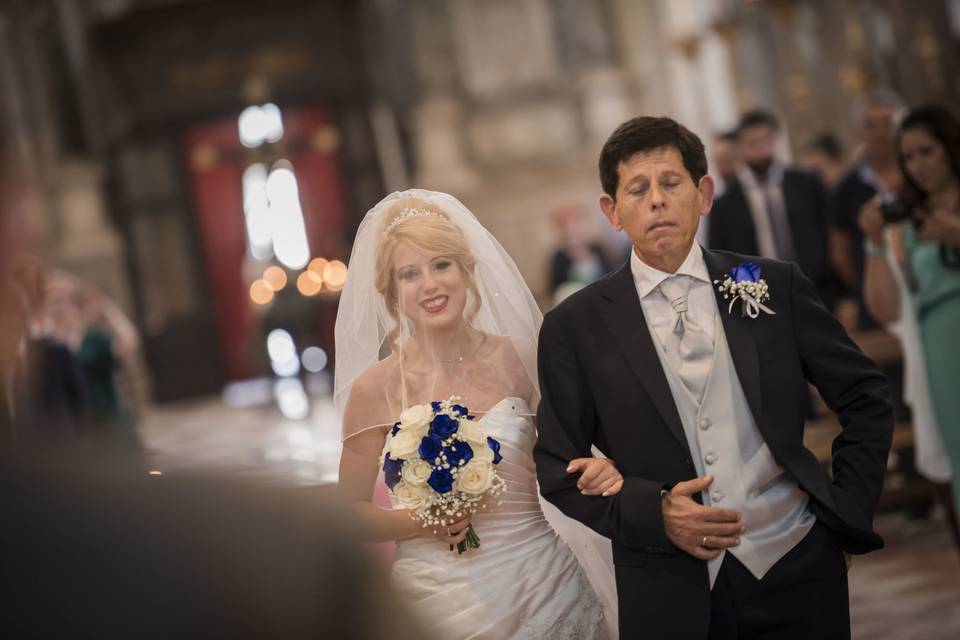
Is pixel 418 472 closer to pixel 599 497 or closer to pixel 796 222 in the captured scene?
pixel 599 497

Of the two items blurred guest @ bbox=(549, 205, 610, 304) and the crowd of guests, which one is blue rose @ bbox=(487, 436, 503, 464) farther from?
blurred guest @ bbox=(549, 205, 610, 304)

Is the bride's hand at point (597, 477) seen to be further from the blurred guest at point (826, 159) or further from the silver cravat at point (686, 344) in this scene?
the blurred guest at point (826, 159)

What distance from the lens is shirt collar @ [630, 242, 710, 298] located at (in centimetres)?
284

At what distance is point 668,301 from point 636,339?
0.14m

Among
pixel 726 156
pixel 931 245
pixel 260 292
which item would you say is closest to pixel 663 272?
pixel 931 245

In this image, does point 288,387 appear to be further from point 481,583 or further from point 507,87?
point 481,583

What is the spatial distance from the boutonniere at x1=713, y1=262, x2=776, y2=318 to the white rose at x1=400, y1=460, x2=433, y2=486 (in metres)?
0.88

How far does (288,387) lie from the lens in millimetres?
17453

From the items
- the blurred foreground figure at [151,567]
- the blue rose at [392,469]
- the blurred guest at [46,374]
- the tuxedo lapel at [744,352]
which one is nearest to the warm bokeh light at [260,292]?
the blurred guest at [46,374]

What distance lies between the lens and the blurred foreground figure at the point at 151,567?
0.86 meters

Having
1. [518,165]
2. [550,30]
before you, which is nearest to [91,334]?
[518,165]

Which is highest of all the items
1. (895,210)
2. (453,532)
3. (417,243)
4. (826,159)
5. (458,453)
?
(826,159)

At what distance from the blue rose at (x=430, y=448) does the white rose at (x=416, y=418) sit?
0.14ft

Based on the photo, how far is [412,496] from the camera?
3.15 meters
